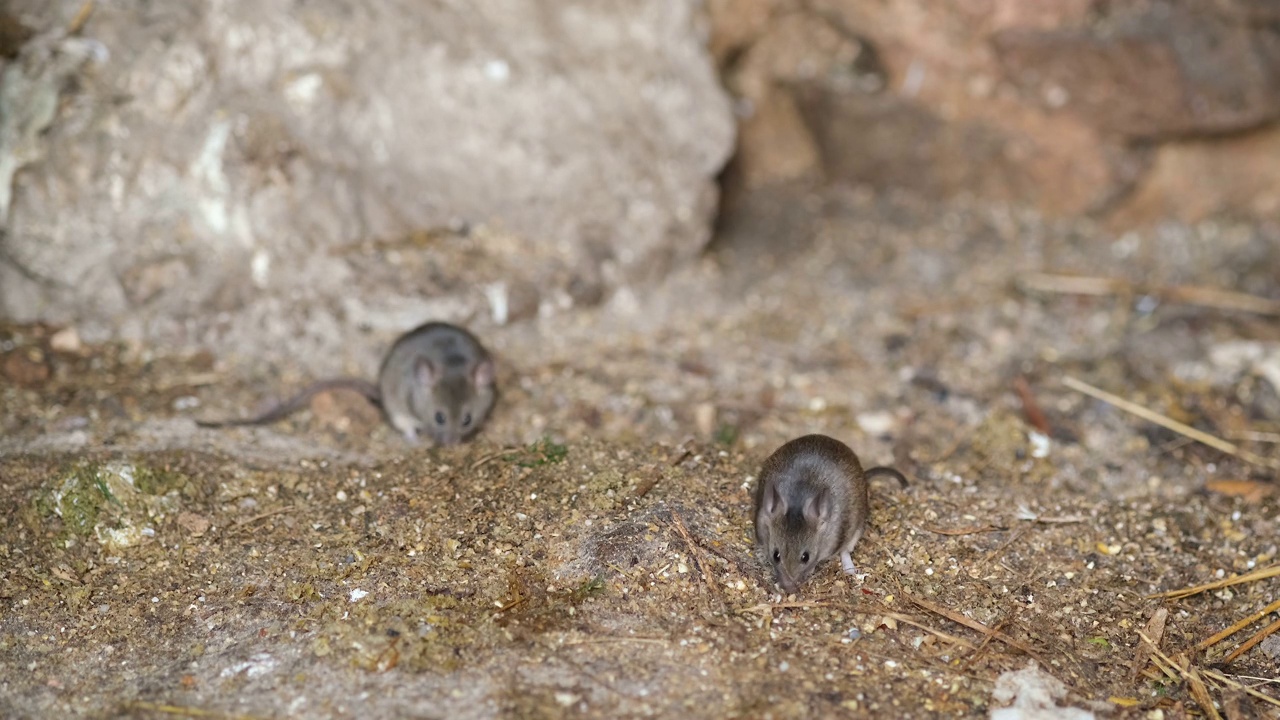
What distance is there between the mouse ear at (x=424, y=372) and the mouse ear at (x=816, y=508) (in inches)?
83.9

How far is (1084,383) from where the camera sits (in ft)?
23.1

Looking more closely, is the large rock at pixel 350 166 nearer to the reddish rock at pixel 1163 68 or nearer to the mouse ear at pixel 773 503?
the reddish rock at pixel 1163 68

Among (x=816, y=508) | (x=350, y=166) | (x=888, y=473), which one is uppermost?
(x=350, y=166)

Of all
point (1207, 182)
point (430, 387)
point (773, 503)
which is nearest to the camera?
point (773, 503)

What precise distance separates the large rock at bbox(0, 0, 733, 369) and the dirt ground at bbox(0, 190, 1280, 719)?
324 millimetres

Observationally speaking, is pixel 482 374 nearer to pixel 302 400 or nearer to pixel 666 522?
pixel 302 400

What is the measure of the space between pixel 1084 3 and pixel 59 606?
693cm

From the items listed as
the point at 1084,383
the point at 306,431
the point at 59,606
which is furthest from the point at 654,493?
the point at 1084,383

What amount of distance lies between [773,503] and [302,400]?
2.66 meters

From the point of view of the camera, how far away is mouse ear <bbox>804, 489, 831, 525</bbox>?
16.0 feet

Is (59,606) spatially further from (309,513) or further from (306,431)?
(306,431)

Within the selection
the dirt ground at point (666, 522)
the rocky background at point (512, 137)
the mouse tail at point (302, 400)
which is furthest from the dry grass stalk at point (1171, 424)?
the mouse tail at point (302, 400)

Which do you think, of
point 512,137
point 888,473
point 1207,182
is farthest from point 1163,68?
point 512,137

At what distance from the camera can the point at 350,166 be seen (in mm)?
6953
